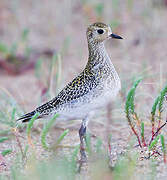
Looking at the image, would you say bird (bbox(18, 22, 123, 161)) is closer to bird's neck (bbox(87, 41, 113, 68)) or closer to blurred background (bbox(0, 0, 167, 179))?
bird's neck (bbox(87, 41, 113, 68))

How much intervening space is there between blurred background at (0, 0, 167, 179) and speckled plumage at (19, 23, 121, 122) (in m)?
1.06

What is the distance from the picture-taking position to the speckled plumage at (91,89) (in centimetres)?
364

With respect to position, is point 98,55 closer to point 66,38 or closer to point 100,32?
point 100,32

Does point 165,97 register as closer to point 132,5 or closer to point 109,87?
point 109,87

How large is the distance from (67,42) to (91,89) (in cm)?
282

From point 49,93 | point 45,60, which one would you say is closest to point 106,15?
point 45,60

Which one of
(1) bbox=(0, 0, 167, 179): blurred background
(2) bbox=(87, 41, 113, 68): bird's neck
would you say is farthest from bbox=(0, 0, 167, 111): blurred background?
(2) bbox=(87, 41, 113, 68): bird's neck

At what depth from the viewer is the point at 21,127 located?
4.48 metres

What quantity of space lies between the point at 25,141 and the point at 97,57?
3.51 ft

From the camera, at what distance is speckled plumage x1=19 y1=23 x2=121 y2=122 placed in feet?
11.9

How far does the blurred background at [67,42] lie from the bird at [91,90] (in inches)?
41.6

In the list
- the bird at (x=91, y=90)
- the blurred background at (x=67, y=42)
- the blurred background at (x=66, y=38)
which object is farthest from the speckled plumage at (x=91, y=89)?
the blurred background at (x=66, y=38)

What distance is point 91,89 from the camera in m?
3.68

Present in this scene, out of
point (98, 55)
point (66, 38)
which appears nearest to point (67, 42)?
point (66, 38)
